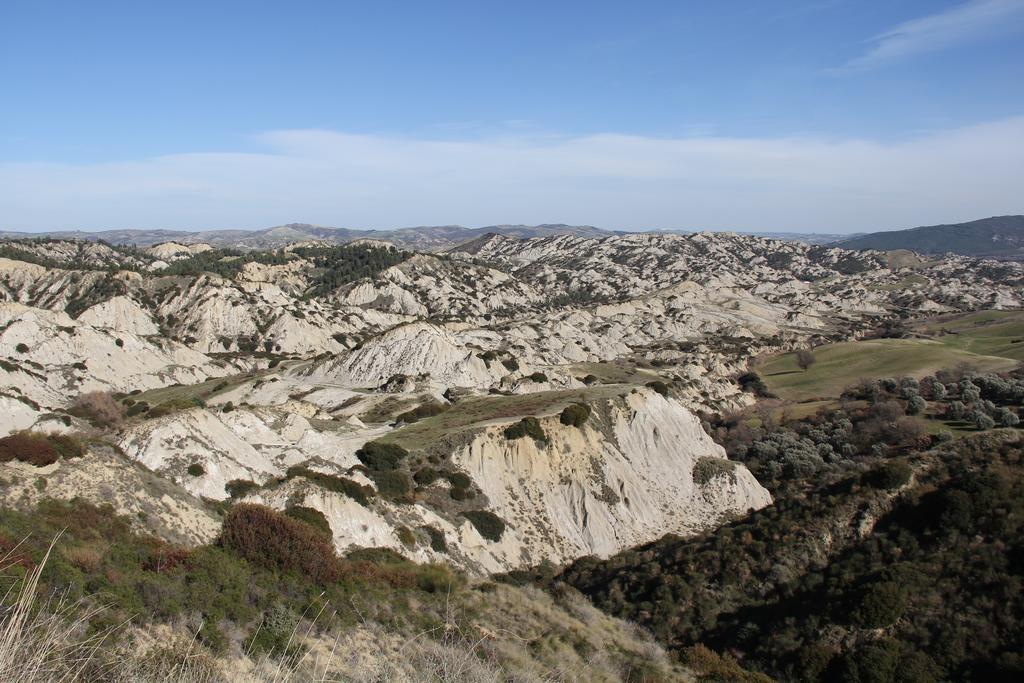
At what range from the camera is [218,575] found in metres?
14.9

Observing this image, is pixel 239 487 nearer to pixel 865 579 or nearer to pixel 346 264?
pixel 865 579

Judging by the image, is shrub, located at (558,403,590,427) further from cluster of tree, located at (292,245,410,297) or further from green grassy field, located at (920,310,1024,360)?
cluster of tree, located at (292,245,410,297)

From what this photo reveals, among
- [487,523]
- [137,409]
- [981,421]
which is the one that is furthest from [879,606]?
[137,409]

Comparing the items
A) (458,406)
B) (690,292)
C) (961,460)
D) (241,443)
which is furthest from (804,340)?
(241,443)

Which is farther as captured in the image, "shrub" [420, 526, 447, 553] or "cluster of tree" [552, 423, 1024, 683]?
"shrub" [420, 526, 447, 553]

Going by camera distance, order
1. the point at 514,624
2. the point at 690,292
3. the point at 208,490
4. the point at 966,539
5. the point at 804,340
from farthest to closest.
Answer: the point at 690,292 → the point at 804,340 → the point at 208,490 → the point at 966,539 → the point at 514,624

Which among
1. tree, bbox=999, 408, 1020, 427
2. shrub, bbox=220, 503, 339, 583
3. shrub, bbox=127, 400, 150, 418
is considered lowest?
tree, bbox=999, 408, 1020, 427

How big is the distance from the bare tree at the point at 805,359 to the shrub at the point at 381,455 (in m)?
90.8

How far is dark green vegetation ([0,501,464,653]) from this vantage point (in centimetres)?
1227

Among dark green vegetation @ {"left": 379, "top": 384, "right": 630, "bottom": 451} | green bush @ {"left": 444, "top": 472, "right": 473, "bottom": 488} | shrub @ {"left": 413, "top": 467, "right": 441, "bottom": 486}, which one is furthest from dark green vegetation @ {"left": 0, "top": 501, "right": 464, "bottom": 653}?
dark green vegetation @ {"left": 379, "top": 384, "right": 630, "bottom": 451}

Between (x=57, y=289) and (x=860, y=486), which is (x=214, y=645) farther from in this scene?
(x=57, y=289)

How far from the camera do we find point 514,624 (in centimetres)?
1733

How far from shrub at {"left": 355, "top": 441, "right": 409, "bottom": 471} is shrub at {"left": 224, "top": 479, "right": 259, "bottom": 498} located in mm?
7914

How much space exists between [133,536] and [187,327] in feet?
325
